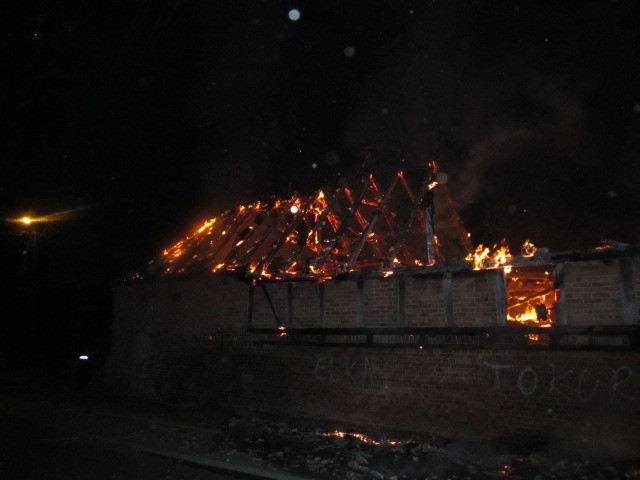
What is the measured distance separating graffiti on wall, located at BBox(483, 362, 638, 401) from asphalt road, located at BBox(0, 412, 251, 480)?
4.13 metres

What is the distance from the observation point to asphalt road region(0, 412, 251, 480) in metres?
6.32

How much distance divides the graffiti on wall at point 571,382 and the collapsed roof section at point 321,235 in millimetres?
2926

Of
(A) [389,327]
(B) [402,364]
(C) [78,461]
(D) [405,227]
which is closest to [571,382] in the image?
(B) [402,364]

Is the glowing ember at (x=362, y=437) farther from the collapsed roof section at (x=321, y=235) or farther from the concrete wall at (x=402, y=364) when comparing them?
the collapsed roof section at (x=321, y=235)

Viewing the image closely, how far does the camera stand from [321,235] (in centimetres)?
1184

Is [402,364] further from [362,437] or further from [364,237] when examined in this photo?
[364,237]

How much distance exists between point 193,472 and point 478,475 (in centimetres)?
380

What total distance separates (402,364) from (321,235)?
14.7 feet

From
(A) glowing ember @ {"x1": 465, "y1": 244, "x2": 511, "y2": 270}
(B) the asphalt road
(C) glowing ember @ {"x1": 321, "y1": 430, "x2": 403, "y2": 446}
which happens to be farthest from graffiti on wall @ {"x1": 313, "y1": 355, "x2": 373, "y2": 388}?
(B) the asphalt road

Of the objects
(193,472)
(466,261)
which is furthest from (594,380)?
(193,472)

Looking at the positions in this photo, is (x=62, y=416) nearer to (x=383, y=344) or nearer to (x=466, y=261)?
(x=383, y=344)

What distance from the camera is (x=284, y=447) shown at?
7777mm

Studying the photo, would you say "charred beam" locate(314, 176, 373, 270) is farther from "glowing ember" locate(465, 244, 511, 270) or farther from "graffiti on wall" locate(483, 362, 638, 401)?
"graffiti on wall" locate(483, 362, 638, 401)

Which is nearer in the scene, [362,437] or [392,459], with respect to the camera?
[392,459]
